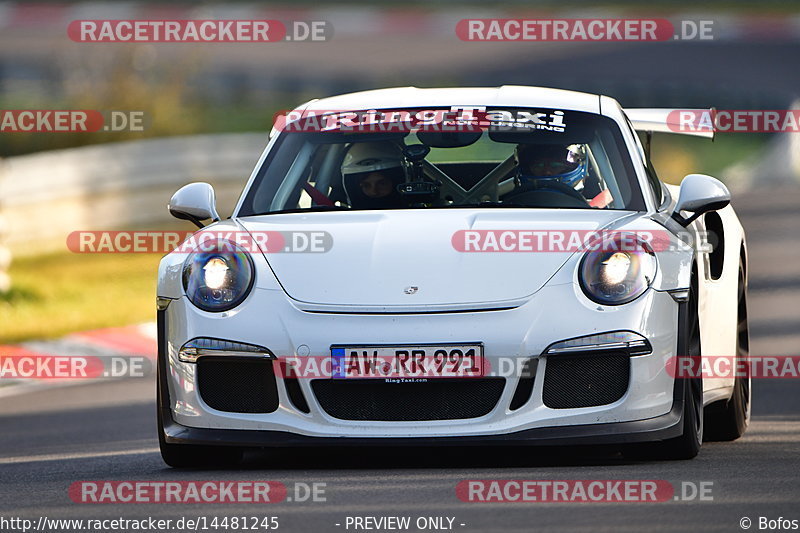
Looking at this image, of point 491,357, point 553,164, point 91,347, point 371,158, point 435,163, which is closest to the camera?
point 491,357

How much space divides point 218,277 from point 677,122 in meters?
2.64

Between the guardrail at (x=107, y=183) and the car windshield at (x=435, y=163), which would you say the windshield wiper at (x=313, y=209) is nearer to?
the car windshield at (x=435, y=163)

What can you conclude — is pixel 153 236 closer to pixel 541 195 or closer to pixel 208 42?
pixel 541 195

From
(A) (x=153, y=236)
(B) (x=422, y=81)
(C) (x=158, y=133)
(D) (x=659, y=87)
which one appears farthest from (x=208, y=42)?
(A) (x=153, y=236)

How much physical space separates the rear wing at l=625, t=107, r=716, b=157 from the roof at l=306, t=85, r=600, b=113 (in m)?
0.38

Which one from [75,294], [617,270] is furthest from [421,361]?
[75,294]

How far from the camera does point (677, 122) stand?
25.7ft

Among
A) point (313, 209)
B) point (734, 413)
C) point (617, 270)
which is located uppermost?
point (313, 209)

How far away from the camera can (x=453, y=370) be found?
19.4ft

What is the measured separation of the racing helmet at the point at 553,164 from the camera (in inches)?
278

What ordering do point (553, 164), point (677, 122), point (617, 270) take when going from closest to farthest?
point (617, 270) → point (553, 164) → point (677, 122)

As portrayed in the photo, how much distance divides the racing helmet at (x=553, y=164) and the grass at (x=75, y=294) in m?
6.86

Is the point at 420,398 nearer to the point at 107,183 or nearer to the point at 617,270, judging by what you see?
the point at 617,270

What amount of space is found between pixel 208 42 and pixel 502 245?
29648mm
